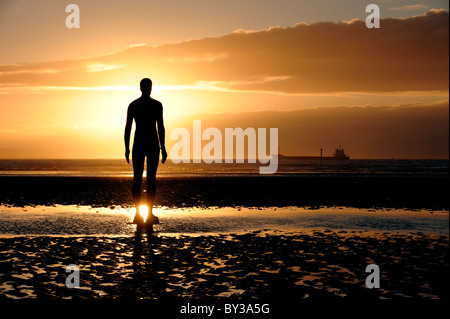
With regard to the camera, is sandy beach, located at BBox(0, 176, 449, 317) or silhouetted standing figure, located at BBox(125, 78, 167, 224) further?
silhouetted standing figure, located at BBox(125, 78, 167, 224)

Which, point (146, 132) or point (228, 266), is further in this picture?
point (146, 132)

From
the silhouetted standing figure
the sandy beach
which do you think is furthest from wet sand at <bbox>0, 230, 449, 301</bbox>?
the silhouetted standing figure

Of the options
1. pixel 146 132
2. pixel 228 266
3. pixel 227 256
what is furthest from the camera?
pixel 146 132

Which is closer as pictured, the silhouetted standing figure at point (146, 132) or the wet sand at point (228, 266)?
the wet sand at point (228, 266)

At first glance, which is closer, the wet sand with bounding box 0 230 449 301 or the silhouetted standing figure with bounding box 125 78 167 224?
the wet sand with bounding box 0 230 449 301

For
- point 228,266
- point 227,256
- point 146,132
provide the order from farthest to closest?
point 146,132 → point 227,256 → point 228,266

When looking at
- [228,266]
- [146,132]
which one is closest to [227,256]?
[228,266]

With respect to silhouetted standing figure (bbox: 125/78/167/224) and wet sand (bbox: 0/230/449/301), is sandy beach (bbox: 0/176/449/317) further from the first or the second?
silhouetted standing figure (bbox: 125/78/167/224)

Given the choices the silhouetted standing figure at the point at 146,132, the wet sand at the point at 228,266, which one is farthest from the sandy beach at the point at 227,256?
the silhouetted standing figure at the point at 146,132

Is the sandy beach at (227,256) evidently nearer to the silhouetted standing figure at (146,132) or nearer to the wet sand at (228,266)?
A: the wet sand at (228,266)

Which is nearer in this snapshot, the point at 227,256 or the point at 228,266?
the point at 228,266

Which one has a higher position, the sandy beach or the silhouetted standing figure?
the silhouetted standing figure

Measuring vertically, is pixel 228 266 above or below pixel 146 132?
below

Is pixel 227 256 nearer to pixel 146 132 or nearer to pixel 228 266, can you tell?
pixel 228 266
